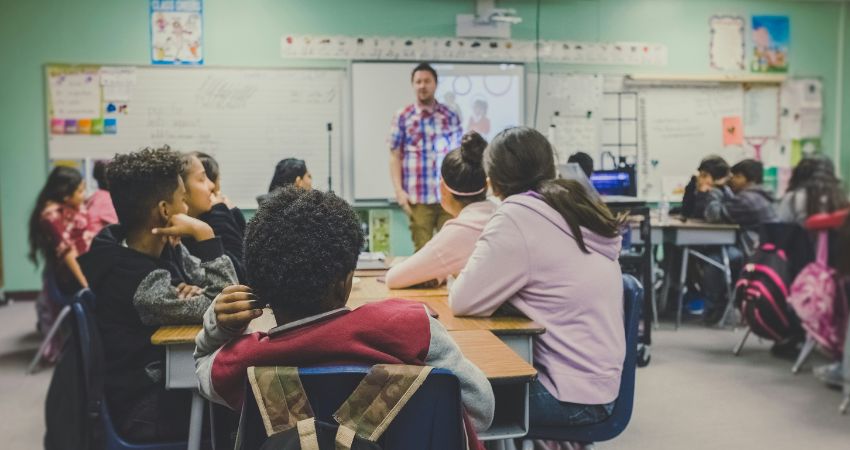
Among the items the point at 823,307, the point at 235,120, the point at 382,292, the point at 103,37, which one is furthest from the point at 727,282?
the point at 103,37

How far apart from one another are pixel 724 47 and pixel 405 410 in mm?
6100

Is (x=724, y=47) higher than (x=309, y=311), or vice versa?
(x=724, y=47)

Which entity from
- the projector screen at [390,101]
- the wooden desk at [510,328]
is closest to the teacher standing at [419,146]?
the projector screen at [390,101]

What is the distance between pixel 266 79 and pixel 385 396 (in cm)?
508

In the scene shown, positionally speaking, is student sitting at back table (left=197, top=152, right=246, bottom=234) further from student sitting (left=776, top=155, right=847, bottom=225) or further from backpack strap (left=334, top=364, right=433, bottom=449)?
student sitting (left=776, top=155, right=847, bottom=225)

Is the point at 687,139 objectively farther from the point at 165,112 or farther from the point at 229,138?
the point at 165,112

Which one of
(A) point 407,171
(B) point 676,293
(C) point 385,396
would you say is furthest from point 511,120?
(C) point 385,396

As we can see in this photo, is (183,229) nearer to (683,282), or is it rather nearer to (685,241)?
(685,241)

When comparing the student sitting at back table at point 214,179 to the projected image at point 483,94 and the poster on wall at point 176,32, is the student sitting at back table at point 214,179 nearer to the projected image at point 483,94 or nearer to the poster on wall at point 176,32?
the poster on wall at point 176,32

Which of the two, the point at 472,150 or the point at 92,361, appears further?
the point at 472,150

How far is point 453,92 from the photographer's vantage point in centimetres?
583

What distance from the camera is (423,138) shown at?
4.79 metres

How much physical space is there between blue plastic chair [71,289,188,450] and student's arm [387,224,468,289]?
0.80 m

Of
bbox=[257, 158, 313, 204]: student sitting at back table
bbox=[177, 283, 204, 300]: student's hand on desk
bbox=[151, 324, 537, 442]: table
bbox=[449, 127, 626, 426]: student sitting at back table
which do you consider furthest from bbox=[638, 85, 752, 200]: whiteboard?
bbox=[177, 283, 204, 300]: student's hand on desk
